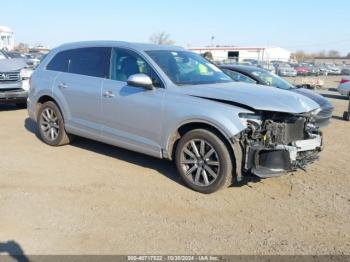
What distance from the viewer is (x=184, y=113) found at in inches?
Answer: 207

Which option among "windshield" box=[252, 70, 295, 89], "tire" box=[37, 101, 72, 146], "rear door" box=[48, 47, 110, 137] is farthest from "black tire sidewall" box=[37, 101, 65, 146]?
"windshield" box=[252, 70, 295, 89]

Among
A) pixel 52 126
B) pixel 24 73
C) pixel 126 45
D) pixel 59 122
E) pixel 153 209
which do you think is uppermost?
pixel 126 45

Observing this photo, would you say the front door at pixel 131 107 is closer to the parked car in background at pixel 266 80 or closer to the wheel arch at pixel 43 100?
the wheel arch at pixel 43 100

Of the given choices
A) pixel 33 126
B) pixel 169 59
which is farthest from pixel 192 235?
pixel 33 126

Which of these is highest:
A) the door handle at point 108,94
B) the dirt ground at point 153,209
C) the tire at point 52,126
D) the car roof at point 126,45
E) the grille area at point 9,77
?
the car roof at point 126,45

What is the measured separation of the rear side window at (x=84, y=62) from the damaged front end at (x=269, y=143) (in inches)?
96.9

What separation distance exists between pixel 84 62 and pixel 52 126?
1.38 m

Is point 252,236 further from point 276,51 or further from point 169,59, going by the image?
point 276,51

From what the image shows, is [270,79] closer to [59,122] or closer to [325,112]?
[325,112]

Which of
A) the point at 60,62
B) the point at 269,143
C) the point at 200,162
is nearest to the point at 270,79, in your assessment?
the point at 60,62

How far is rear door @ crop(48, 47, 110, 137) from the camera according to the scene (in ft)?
20.9

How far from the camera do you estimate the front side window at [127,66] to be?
18.8ft

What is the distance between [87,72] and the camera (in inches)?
261

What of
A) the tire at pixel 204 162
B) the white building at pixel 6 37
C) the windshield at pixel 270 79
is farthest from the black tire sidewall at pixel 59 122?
the white building at pixel 6 37
